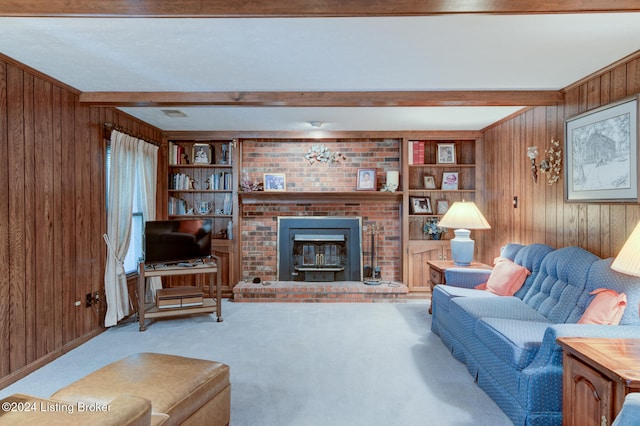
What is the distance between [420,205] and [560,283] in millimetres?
2765

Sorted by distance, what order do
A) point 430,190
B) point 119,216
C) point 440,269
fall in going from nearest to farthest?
point 119,216 < point 440,269 < point 430,190

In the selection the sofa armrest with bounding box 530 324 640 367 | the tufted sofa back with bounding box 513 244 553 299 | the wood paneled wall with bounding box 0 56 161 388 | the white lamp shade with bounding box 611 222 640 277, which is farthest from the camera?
the tufted sofa back with bounding box 513 244 553 299

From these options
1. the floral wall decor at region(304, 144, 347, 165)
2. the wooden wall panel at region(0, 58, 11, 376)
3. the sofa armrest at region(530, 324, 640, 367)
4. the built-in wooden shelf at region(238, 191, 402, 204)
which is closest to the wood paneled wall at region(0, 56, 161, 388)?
the wooden wall panel at region(0, 58, 11, 376)

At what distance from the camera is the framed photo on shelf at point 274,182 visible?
18.3ft

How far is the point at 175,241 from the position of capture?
456 centimetres

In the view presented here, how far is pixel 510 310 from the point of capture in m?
3.00

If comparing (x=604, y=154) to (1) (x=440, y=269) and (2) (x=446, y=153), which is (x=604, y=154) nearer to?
(1) (x=440, y=269)

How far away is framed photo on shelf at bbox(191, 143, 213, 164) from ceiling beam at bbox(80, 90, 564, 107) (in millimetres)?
1996

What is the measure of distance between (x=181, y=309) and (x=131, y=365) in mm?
2256

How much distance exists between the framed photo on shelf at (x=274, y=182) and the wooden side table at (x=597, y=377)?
13.7ft

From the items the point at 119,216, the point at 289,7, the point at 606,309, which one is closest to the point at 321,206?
the point at 119,216

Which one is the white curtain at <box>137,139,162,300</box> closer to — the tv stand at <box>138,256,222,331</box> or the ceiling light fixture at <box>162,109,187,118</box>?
the tv stand at <box>138,256,222,331</box>

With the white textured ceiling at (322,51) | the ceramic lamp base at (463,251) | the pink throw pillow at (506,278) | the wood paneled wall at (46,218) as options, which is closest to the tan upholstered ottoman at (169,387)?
the wood paneled wall at (46,218)

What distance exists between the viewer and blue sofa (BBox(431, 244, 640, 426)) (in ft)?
7.11
